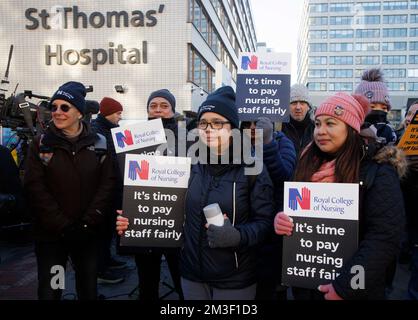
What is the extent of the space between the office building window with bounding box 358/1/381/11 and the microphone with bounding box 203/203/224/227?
103 metres

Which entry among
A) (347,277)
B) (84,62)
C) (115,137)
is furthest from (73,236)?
(84,62)

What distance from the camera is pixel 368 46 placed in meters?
88.1

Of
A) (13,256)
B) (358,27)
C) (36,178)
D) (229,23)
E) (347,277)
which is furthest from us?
(358,27)

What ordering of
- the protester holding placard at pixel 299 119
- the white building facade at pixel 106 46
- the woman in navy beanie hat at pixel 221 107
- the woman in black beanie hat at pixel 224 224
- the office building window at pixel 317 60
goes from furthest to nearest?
the office building window at pixel 317 60, the white building facade at pixel 106 46, the protester holding placard at pixel 299 119, the woman in navy beanie hat at pixel 221 107, the woman in black beanie hat at pixel 224 224

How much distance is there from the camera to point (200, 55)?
1862 cm

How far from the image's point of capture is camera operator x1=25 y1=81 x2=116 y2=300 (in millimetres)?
2674

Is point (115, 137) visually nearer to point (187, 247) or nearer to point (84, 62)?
point (187, 247)

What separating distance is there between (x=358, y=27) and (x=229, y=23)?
233ft

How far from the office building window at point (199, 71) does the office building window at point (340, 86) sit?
2991 inches

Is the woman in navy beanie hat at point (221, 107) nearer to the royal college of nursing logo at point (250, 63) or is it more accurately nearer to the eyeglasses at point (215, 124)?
the eyeglasses at point (215, 124)

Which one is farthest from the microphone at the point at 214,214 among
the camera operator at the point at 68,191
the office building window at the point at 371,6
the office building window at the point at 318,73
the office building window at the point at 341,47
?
the office building window at the point at 371,6

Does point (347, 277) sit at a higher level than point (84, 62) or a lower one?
lower

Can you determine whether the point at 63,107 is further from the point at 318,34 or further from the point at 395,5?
the point at 395,5

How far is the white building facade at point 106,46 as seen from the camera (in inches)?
633
